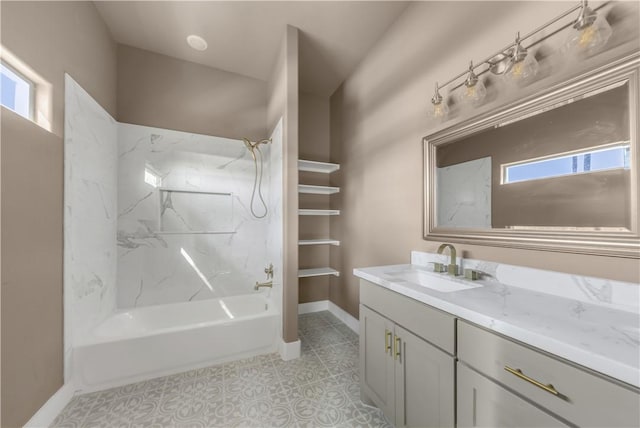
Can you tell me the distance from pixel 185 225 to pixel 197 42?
1922 millimetres

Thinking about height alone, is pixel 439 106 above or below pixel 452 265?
above

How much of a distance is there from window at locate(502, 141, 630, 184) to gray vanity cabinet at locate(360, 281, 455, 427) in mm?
827

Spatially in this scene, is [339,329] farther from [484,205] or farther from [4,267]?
[4,267]

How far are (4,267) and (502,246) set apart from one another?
260cm

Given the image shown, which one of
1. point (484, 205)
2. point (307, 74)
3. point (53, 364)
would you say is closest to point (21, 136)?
point (53, 364)

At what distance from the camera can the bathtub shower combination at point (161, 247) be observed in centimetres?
168

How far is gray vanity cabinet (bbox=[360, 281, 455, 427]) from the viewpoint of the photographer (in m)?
0.95

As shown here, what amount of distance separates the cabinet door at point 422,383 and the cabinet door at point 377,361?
5 cm

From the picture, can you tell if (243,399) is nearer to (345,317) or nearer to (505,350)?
(345,317)

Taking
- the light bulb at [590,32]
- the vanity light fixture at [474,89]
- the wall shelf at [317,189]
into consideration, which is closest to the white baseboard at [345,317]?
the wall shelf at [317,189]

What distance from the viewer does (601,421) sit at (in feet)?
1.83

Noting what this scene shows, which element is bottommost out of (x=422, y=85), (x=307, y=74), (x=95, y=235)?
(x=95, y=235)

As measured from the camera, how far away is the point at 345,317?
2674 millimetres

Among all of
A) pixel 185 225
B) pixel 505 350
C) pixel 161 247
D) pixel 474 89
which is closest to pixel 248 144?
pixel 185 225
